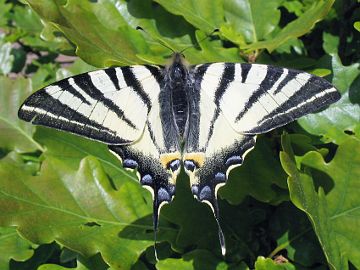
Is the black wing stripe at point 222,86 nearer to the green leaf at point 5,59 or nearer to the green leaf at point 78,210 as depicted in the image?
the green leaf at point 78,210

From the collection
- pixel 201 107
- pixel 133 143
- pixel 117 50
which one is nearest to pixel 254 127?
pixel 201 107

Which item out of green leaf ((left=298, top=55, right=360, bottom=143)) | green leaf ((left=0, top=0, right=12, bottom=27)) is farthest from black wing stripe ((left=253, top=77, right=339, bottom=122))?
green leaf ((left=0, top=0, right=12, bottom=27))

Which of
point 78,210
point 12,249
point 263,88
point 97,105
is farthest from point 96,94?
point 12,249

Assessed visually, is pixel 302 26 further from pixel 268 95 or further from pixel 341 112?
pixel 341 112

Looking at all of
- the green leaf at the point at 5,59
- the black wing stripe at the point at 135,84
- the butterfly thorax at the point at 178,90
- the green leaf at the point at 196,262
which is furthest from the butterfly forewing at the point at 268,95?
the green leaf at the point at 5,59

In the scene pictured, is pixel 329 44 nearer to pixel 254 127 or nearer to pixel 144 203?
pixel 254 127

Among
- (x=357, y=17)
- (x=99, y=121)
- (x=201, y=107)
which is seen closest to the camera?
(x=99, y=121)
